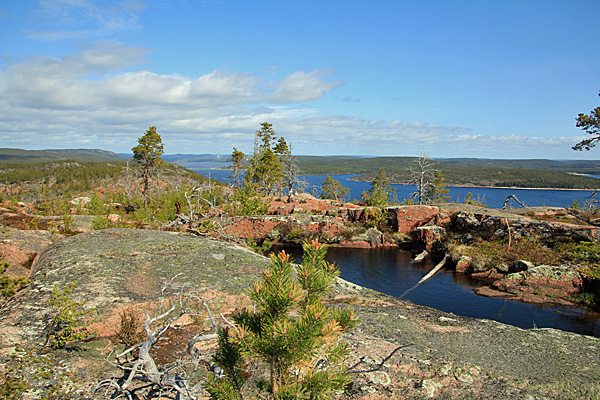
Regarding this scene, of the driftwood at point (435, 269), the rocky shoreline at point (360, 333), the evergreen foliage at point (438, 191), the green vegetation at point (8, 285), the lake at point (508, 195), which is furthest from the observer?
the lake at point (508, 195)

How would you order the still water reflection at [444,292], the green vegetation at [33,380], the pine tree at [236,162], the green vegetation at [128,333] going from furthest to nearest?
the pine tree at [236,162], the still water reflection at [444,292], the green vegetation at [128,333], the green vegetation at [33,380]

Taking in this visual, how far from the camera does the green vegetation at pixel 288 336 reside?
7.93 feet

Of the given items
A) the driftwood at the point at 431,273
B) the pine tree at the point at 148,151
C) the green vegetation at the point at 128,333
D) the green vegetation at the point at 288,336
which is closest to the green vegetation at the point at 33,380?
the green vegetation at the point at 128,333

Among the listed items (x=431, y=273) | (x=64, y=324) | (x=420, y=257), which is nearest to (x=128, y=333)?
(x=64, y=324)

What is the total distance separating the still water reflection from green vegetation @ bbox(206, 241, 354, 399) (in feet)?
35.0

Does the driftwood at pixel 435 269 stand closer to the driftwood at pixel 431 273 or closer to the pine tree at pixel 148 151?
the driftwood at pixel 431 273

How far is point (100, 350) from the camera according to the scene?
197 inches

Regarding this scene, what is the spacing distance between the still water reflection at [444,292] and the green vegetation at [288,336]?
10659mm

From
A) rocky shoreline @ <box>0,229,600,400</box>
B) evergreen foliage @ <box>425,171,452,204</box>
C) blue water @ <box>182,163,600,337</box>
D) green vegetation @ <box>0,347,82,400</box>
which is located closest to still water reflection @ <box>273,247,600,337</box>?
blue water @ <box>182,163,600,337</box>

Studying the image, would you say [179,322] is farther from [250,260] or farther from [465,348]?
[465,348]

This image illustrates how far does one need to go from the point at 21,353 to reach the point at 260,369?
3127 mm

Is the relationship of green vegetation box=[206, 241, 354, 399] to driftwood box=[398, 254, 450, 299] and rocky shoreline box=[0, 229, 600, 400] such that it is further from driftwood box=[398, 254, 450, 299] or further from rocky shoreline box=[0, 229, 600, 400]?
driftwood box=[398, 254, 450, 299]

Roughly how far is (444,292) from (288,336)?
56.3 feet

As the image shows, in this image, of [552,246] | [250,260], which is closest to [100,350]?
[250,260]
